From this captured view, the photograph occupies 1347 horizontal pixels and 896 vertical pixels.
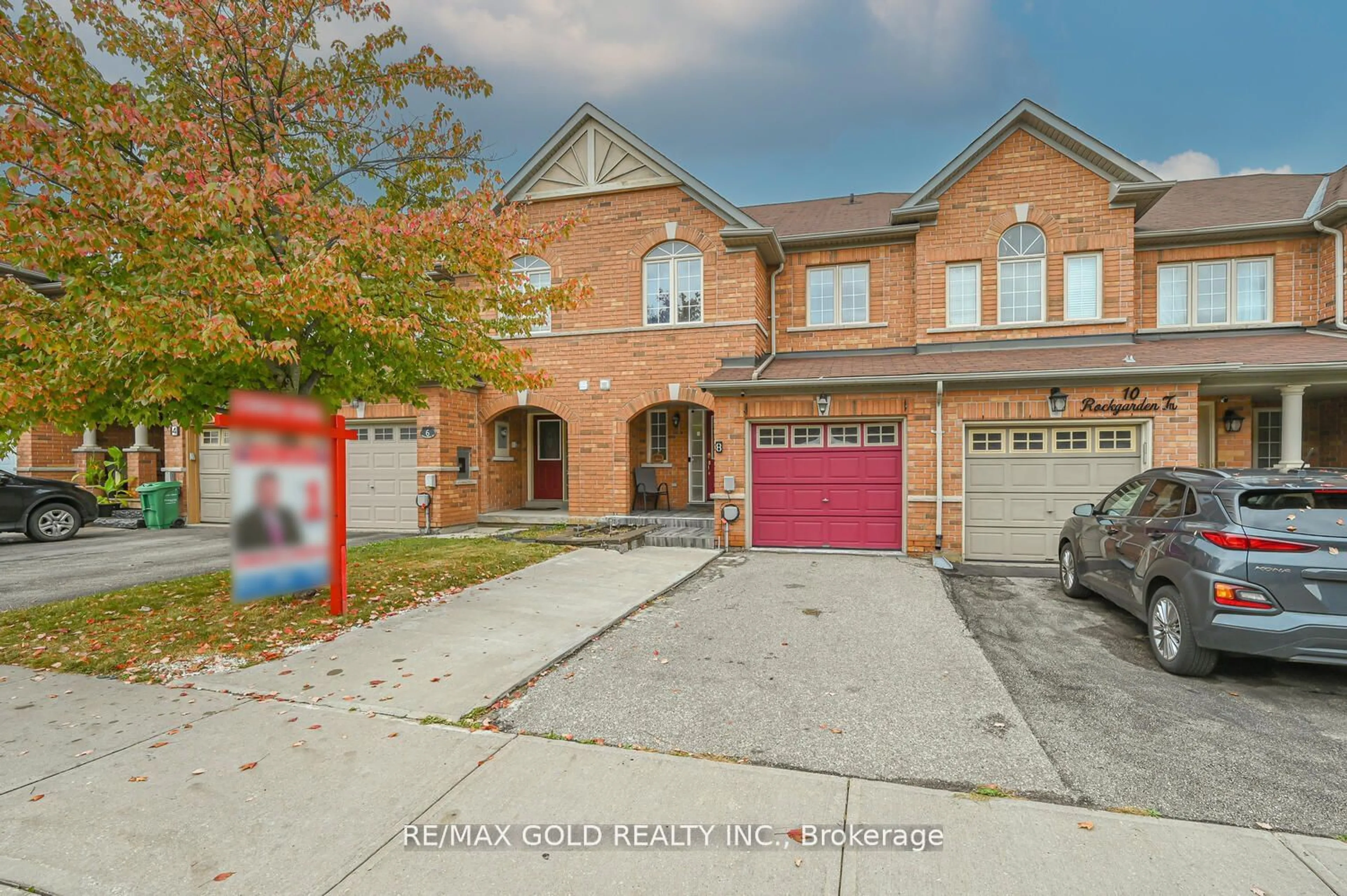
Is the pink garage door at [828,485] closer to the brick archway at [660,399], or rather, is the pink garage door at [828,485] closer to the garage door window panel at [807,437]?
the garage door window panel at [807,437]

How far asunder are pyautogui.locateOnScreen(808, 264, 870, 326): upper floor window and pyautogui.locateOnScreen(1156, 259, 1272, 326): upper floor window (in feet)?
17.7

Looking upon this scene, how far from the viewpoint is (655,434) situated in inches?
584

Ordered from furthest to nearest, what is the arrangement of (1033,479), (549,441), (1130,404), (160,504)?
(549,441) → (160,504) → (1033,479) → (1130,404)

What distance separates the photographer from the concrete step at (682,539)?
11219mm

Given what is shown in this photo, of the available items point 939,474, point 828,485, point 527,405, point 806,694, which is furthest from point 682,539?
point 806,694

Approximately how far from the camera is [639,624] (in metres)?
6.39

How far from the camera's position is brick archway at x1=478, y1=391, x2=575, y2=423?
13.1 m

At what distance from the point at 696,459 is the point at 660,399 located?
262 cm

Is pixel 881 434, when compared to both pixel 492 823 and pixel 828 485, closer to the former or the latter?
pixel 828 485

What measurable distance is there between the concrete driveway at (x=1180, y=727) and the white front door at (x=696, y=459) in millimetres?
8742

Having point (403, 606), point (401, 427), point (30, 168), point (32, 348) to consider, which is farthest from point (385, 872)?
point (401, 427)

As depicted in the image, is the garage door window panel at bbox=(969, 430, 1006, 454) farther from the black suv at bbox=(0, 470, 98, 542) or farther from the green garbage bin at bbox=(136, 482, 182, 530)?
the black suv at bbox=(0, 470, 98, 542)

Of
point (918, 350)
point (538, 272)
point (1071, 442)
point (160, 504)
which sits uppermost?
point (538, 272)

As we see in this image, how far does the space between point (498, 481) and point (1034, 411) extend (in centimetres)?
1107
